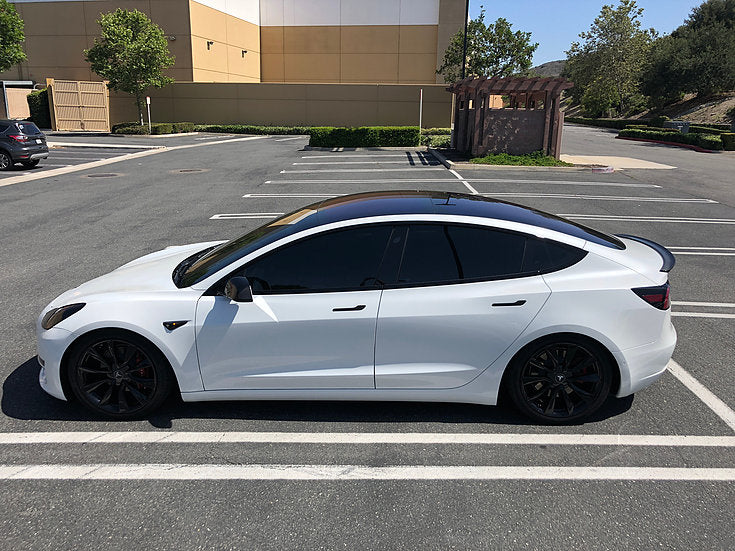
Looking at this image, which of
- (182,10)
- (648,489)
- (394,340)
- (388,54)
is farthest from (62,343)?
(388,54)

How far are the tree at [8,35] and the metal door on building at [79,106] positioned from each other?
95.0 inches

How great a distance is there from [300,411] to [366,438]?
23.5 inches

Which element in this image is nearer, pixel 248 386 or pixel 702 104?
pixel 248 386

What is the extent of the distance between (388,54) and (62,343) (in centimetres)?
4554

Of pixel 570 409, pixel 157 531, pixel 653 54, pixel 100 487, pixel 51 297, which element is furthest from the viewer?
pixel 653 54

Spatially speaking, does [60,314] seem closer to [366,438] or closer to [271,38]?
[366,438]

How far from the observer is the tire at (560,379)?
3.89 meters

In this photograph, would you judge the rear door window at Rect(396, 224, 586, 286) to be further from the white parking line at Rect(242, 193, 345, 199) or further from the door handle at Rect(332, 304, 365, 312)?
the white parking line at Rect(242, 193, 345, 199)

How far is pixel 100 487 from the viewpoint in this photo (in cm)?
334

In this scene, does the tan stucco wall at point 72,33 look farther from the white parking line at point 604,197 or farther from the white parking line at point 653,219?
the white parking line at point 653,219

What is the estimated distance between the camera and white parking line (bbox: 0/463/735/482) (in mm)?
3445

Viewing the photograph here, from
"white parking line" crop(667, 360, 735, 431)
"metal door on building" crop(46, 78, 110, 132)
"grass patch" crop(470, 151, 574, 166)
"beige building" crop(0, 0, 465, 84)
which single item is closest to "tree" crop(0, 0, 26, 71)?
"metal door on building" crop(46, 78, 110, 132)

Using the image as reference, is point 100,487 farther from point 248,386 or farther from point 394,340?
point 394,340

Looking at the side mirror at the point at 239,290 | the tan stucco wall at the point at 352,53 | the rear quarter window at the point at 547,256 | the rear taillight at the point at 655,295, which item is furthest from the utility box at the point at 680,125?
the side mirror at the point at 239,290
